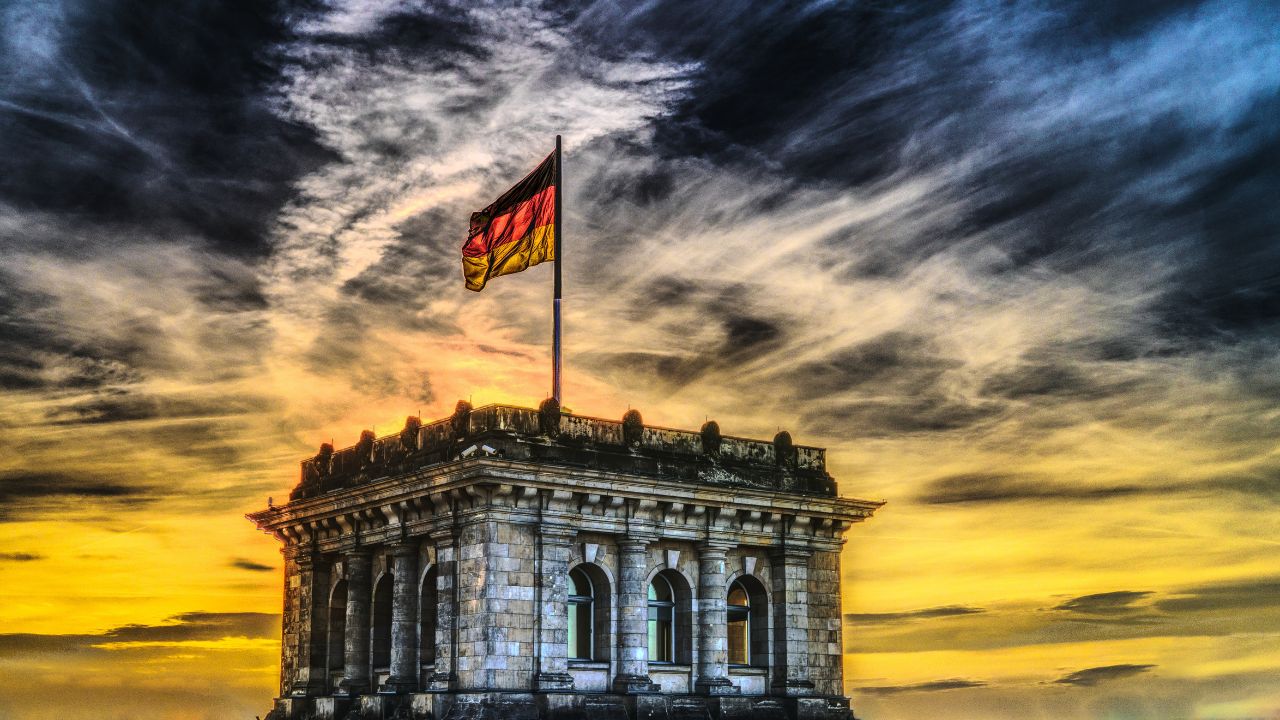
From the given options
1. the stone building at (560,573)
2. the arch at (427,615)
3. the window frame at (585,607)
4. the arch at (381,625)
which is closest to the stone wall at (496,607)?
the stone building at (560,573)

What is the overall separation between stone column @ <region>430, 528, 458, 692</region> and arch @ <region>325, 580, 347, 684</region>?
7.24 metres

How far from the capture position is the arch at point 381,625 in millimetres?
47094

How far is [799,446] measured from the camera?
49844 mm

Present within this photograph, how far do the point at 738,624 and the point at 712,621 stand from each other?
9.27 feet

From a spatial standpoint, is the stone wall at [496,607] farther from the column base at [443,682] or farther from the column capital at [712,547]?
the column capital at [712,547]

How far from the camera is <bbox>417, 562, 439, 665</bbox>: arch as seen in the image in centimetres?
4466

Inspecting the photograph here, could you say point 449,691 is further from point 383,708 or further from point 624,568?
point 624,568

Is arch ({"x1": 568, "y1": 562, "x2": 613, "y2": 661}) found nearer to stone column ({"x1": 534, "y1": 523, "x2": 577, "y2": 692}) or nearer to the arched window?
the arched window

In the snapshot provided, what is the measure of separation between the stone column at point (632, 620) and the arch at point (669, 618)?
1.38m

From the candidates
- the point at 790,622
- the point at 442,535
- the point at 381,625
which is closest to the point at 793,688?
the point at 790,622

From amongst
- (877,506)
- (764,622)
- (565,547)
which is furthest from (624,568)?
(877,506)

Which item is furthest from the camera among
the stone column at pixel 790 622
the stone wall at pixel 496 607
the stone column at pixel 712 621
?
the stone column at pixel 790 622

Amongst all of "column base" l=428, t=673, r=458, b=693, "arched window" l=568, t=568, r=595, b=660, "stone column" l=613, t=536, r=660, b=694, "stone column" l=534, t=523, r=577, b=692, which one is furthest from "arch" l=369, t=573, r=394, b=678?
"stone column" l=613, t=536, r=660, b=694

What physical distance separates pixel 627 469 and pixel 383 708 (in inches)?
396
